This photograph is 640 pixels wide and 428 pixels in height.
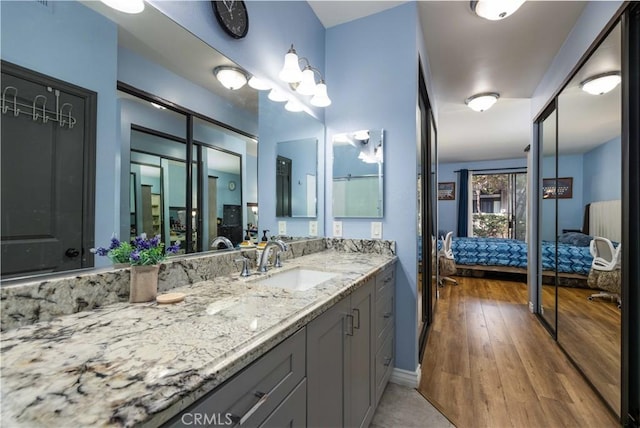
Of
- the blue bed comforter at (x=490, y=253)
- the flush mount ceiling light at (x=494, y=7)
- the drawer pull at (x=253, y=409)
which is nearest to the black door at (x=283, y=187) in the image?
the drawer pull at (x=253, y=409)

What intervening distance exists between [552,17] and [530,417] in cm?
289

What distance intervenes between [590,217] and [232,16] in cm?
261

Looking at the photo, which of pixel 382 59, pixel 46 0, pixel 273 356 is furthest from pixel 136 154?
pixel 382 59

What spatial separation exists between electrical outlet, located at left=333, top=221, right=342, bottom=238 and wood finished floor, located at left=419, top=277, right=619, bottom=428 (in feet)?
4.09

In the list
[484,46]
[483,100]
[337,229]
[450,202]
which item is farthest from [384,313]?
[450,202]

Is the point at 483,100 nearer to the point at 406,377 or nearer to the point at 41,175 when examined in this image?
the point at 406,377

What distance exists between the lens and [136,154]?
1.02 meters

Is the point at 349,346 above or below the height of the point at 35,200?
below

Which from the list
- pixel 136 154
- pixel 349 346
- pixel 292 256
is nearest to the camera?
pixel 136 154

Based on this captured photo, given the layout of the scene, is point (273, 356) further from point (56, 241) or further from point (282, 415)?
point (56, 241)

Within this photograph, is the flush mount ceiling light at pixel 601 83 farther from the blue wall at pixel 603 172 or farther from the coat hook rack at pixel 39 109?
the coat hook rack at pixel 39 109

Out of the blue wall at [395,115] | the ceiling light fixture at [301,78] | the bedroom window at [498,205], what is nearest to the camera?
the ceiling light fixture at [301,78]

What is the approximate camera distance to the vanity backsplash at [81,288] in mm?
741

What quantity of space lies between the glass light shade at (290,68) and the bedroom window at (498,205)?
7423mm
